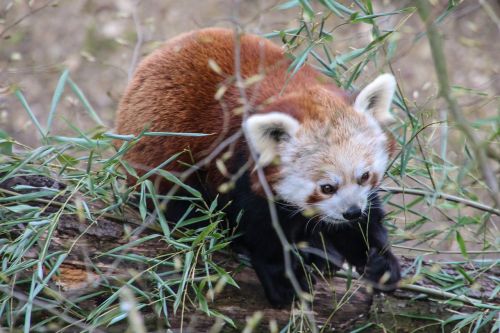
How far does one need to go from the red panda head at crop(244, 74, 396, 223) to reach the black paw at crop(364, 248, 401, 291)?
32 centimetres

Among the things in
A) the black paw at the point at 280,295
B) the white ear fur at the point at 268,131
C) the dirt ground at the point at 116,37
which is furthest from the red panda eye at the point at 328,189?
the dirt ground at the point at 116,37

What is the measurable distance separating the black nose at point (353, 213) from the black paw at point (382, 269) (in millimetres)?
353

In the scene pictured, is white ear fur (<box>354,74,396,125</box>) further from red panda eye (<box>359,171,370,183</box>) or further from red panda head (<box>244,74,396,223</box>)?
red panda eye (<box>359,171,370,183</box>)

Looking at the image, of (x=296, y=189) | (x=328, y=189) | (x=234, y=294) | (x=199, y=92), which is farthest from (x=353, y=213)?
(x=199, y=92)

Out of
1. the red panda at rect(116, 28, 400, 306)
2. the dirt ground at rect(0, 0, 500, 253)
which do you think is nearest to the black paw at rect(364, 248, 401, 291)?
the red panda at rect(116, 28, 400, 306)

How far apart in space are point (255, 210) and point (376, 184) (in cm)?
54

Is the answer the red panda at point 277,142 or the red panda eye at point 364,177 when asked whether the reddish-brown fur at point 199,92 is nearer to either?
the red panda at point 277,142

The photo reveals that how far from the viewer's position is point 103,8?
755cm

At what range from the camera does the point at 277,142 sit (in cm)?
315

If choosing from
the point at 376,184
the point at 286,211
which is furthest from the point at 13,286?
the point at 376,184

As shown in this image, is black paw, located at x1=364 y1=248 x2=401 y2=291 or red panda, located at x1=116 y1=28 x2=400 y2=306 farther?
black paw, located at x1=364 y1=248 x2=401 y2=291

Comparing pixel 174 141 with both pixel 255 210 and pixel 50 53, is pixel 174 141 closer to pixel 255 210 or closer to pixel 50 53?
pixel 255 210

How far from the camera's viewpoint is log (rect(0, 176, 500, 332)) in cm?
312

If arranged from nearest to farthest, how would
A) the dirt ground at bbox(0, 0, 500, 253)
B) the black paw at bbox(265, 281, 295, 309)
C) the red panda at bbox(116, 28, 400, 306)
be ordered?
1. the red panda at bbox(116, 28, 400, 306)
2. the black paw at bbox(265, 281, 295, 309)
3. the dirt ground at bbox(0, 0, 500, 253)
